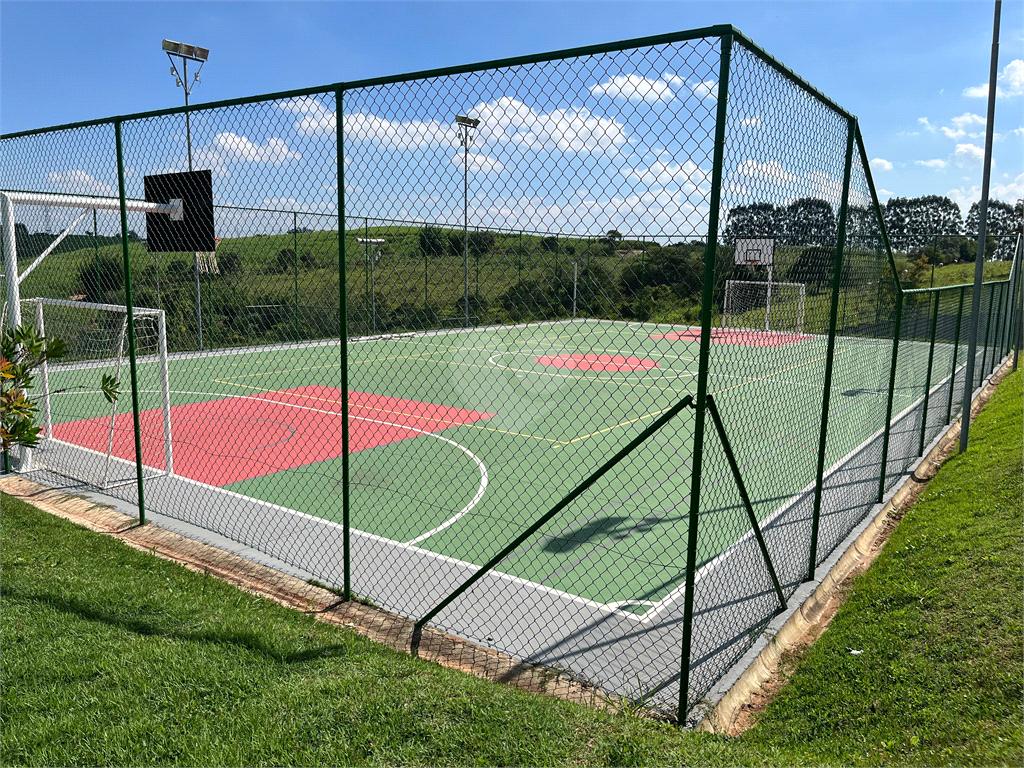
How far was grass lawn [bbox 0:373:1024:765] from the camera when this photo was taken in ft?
10.3

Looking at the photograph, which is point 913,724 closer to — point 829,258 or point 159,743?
point 829,258

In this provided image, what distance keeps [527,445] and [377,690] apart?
6.96m

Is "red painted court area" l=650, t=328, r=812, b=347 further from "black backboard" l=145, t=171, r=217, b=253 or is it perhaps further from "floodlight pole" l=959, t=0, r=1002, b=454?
"floodlight pole" l=959, t=0, r=1002, b=454

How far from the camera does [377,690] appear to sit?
355 cm

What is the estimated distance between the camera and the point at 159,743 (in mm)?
3117

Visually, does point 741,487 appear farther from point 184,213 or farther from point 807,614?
point 184,213

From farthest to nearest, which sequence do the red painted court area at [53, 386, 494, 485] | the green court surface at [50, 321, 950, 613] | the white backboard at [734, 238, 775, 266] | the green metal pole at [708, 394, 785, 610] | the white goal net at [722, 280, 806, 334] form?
the red painted court area at [53, 386, 494, 485], the green court surface at [50, 321, 950, 613], the white goal net at [722, 280, 806, 334], the white backboard at [734, 238, 775, 266], the green metal pole at [708, 394, 785, 610]

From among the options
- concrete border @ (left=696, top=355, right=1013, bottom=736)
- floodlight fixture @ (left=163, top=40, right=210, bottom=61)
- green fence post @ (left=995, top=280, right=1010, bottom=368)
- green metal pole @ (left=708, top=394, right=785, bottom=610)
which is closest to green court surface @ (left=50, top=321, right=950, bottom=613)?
green metal pole @ (left=708, top=394, right=785, bottom=610)

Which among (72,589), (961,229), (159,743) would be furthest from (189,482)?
(961,229)

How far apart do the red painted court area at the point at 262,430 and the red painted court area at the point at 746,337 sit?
5.92 metres

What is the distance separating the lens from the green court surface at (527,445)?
5.98 m

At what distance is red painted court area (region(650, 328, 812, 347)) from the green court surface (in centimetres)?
5

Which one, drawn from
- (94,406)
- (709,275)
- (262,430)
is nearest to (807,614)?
(709,275)

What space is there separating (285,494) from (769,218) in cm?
589
